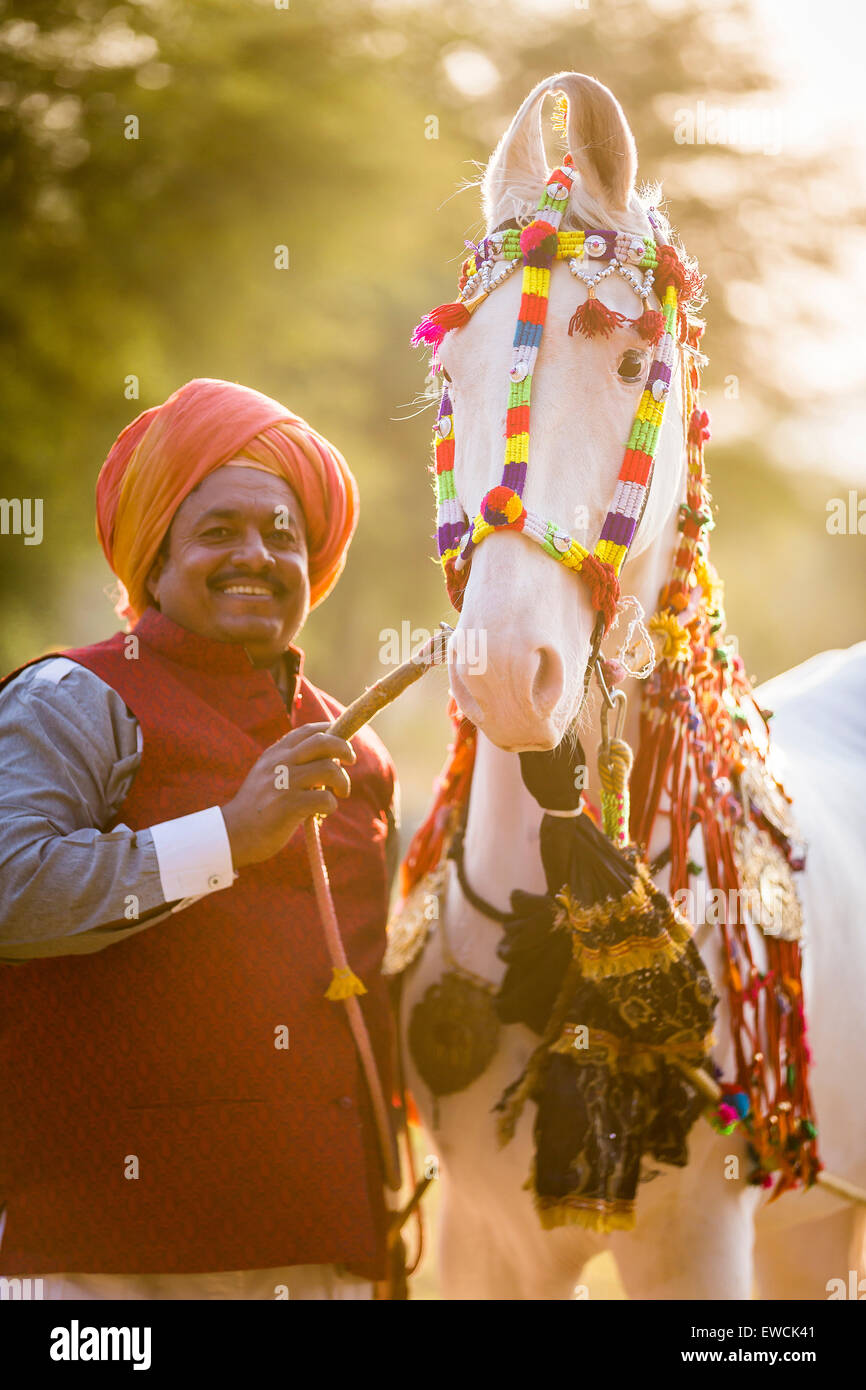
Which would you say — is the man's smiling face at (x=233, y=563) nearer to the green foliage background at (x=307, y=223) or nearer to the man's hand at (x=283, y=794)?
the man's hand at (x=283, y=794)

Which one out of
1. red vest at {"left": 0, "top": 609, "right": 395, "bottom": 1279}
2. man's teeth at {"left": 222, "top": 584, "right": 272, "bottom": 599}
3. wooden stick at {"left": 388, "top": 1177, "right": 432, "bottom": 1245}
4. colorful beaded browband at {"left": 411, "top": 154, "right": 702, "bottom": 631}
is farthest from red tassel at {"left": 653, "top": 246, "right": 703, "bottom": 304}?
wooden stick at {"left": 388, "top": 1177, "right": 432, "bottom": 1245}

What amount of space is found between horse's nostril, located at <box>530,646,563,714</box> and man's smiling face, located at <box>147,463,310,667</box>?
2.06 ft

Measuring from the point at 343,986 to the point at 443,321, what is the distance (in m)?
1.10

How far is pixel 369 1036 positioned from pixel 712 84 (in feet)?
24.4

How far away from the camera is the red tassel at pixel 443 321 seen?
1.90 meters

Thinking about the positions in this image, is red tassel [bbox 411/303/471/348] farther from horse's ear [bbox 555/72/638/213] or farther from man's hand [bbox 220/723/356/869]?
man's hand [bbox 220/723/356/869]

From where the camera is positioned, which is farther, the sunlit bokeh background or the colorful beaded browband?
the sunlit bokeh background

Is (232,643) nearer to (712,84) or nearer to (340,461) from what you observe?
(340,461)

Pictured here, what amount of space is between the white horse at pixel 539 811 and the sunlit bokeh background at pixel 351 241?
4574 mm

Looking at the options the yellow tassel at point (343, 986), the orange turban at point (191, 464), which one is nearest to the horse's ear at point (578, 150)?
the orange turban at point (191, 464)

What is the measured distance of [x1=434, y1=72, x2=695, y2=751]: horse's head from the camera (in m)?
1.65
